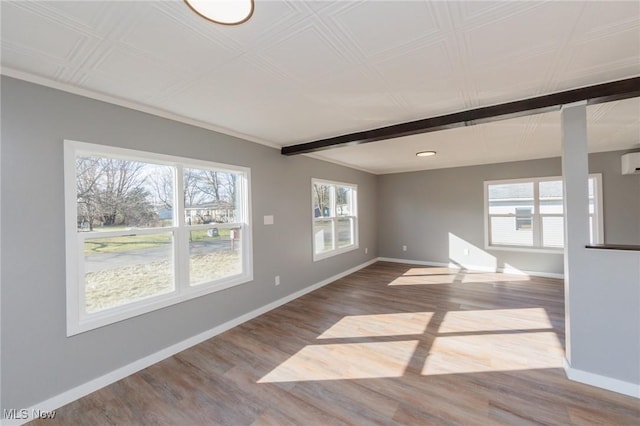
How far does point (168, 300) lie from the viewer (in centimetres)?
263

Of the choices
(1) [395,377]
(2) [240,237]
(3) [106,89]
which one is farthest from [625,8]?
(2) [240,237]

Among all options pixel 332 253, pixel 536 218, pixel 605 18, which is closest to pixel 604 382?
pixel 605 18

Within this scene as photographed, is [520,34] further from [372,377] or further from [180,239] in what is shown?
[180,239]

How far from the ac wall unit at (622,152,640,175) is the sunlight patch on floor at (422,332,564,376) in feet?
11.1

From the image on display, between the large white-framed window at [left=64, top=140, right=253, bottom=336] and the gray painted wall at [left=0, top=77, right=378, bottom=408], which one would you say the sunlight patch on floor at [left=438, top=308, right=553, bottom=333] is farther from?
the gray painted wall at [left=0, top=77, right=378, bottom=408]

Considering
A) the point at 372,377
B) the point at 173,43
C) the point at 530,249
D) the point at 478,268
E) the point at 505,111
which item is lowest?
the point at 372,377

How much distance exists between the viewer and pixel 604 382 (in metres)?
2.04

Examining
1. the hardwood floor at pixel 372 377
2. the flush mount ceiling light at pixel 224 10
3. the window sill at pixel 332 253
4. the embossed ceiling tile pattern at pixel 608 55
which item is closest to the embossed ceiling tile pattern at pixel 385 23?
the flush mount ceiling light at pixel 224 10

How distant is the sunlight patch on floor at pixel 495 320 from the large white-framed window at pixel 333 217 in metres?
2.34

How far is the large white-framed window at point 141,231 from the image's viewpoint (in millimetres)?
2102

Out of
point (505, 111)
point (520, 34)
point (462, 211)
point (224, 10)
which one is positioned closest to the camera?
point (224, 10)

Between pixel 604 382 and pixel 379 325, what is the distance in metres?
1.90

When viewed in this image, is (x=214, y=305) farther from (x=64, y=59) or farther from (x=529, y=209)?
(x=529, y=209)

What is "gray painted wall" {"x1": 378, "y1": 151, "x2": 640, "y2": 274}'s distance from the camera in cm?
450
